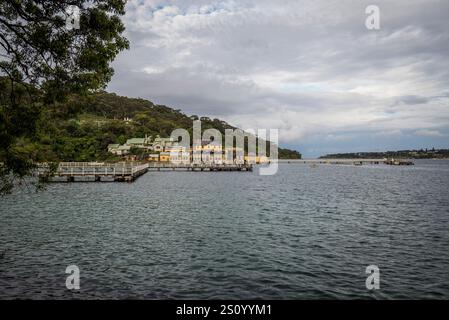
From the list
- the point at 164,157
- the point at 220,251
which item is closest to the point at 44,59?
the point at 220,251

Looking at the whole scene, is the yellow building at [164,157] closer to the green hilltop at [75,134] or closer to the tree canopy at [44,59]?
the green hilltop at [75,134]

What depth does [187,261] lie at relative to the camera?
18.6 meters

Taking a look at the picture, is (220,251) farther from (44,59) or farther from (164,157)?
(164,157)

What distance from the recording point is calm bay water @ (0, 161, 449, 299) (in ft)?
49.1

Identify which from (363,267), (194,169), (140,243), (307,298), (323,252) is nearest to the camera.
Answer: (307,298)

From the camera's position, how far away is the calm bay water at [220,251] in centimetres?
1497

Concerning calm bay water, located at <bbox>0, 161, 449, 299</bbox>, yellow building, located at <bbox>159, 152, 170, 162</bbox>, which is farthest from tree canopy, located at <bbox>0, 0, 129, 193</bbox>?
yellow building, located at <bbox>159, 152, 170, 162</bbox>

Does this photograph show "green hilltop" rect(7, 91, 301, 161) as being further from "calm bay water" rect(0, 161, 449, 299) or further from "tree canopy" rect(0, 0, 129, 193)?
"calm bay water" rect(0, 161, 449, 299)

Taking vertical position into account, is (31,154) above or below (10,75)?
below
